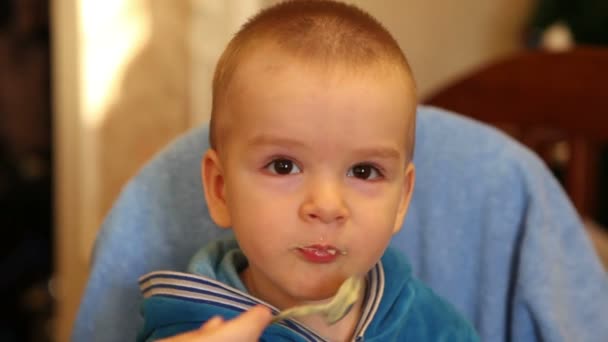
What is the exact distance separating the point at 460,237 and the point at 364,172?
328mm

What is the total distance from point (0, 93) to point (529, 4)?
1438 mm

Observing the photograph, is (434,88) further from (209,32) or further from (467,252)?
(467,252)

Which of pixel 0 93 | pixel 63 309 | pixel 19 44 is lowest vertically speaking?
pixel 63 309

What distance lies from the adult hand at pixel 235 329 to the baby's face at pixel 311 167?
9 centimetres

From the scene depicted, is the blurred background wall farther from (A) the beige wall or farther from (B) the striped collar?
(B) the striped collar

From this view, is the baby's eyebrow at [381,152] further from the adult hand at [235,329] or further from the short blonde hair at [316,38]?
the adult hand at [235,329]

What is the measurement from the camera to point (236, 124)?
2.35ft

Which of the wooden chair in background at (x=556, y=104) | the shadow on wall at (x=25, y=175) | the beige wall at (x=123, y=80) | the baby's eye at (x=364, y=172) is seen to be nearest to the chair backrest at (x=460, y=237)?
the baby's eye at (x=364, y=172)

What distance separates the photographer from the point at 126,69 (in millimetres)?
1630

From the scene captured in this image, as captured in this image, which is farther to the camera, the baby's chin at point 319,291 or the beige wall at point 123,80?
the beige wall at point 123,80

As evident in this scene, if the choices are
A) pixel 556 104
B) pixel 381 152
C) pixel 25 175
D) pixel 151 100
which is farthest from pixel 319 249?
pixel 25 175

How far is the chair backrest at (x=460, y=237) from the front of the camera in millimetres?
959

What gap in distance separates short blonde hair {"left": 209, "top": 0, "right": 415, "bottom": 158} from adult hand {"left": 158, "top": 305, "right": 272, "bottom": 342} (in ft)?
0.71

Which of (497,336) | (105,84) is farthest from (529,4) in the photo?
(497,336)
